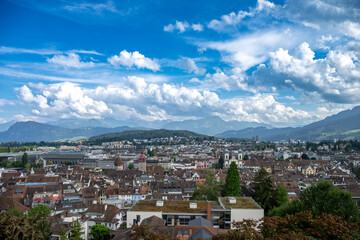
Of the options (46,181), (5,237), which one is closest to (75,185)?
(46,181)

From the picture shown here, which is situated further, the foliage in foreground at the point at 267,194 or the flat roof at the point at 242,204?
the foliage in foreground at the point at 267,194

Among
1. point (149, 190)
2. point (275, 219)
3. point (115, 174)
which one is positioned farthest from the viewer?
point (115, 174)

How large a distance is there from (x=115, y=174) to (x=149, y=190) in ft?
85.5

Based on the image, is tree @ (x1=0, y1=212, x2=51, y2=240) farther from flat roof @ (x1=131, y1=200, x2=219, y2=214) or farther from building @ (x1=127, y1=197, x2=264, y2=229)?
flat roof @ (x1=131, y1=200, x2=219, y2=214)

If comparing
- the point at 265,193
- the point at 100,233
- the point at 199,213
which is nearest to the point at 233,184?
the point at 265,193

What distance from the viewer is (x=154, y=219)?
25.8 meters

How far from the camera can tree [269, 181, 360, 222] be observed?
20891 mm

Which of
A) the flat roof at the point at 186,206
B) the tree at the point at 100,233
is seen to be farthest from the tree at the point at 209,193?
the tree at the point at 100,233

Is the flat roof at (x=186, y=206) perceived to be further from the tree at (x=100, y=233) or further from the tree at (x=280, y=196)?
the tree at (x=100, y=233)

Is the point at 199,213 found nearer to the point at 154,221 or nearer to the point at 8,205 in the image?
the point at 154,221

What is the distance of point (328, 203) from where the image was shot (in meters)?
22.1

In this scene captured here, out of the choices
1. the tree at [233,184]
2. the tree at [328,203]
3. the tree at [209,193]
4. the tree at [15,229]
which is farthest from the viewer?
the tree at [209,193]

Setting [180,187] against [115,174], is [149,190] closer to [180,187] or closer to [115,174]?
[180,187]

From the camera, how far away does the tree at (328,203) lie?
20891mm
